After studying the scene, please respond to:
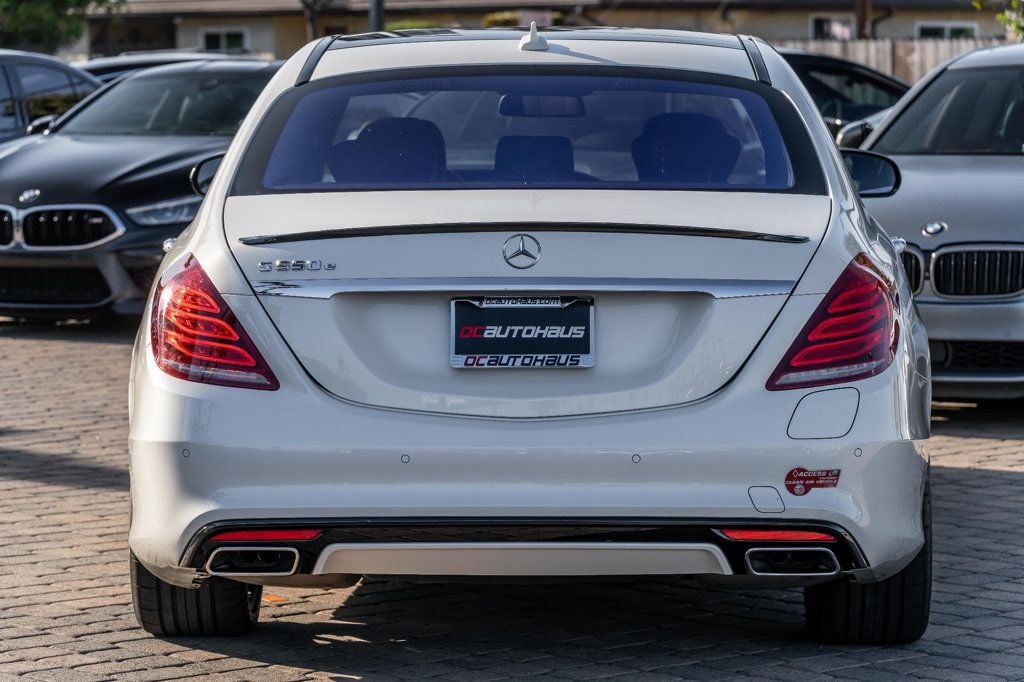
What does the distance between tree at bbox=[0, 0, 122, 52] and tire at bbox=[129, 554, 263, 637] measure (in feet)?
125

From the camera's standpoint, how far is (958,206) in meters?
8.36

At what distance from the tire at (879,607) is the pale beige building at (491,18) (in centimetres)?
3774

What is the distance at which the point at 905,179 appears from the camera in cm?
878

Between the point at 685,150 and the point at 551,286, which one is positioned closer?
the point at 551,286

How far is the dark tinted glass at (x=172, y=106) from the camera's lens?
511 inches

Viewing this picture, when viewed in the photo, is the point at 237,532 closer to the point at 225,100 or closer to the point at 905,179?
the point at 905,179

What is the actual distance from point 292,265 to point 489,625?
1.35 meters

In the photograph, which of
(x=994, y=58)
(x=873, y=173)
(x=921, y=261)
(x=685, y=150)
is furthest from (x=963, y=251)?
(x=685, y=150)

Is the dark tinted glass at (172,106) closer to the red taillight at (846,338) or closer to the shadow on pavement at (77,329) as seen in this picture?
the shadow on pavement at (77,329)

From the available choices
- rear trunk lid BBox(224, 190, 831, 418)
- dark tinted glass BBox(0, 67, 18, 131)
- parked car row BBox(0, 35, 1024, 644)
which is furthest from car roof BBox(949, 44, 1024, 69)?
dark tinted glass BBox(0, 67, 18, 131)

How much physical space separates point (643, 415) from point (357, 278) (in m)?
0.71

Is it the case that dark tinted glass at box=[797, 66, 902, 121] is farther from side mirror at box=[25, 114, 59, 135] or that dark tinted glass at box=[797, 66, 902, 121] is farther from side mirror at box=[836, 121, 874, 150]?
side mirror at box=[25, 114, 59, 135]

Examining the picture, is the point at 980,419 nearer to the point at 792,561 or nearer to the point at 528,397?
the point at 792,561

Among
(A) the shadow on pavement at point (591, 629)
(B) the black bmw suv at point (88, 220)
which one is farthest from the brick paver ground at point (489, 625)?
(B) the black bmw suv at point (88, 220)
